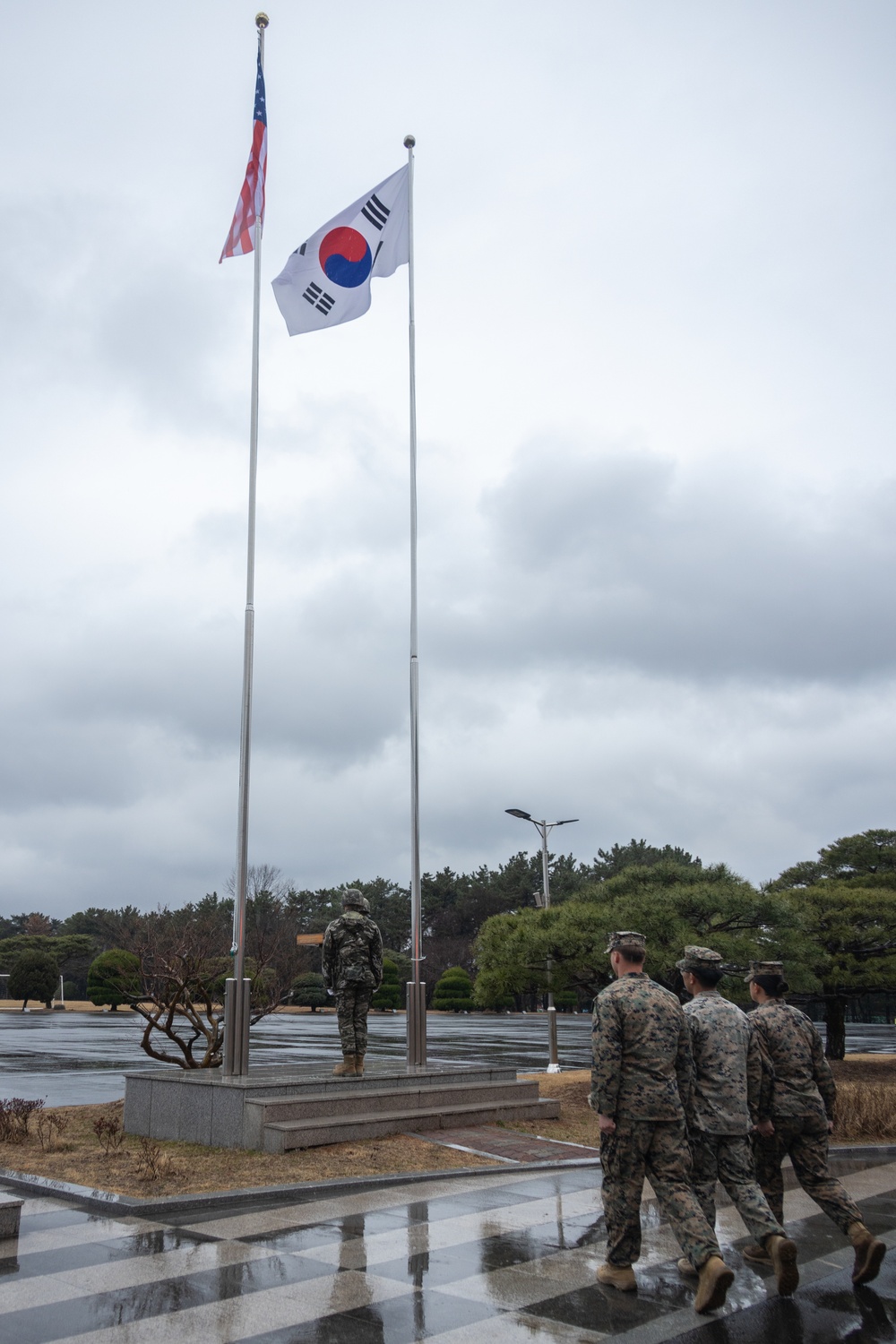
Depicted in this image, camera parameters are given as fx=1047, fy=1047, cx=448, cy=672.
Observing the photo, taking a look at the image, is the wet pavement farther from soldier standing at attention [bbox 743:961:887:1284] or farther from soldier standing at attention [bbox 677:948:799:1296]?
soldier standing at attention [bbox 677:948:799:1296]

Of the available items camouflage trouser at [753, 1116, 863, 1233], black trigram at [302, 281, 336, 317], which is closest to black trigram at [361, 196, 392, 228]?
black trigram at [302, 281, 336, 317]

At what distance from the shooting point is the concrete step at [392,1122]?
30.4ft

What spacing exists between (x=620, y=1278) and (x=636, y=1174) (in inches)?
20.4

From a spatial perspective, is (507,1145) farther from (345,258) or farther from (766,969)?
(345,258)

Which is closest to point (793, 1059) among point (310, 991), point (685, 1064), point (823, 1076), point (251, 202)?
point (823, 1076)

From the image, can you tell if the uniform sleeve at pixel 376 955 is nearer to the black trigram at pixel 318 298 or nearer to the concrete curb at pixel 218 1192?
the concrete curb at pixel 218 1192

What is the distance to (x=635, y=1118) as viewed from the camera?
5.41 meters

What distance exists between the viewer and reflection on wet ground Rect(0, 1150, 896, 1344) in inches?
188

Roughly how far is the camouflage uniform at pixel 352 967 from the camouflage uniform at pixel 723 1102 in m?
5.28

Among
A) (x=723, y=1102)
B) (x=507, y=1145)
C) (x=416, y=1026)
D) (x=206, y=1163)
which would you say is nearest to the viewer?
(x=723, y=1102)

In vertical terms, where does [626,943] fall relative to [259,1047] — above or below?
above

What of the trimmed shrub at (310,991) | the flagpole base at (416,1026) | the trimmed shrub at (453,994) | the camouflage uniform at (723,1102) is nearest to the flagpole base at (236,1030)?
the flagpole base at (416,1026)

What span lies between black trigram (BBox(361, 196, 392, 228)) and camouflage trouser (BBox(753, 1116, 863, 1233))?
12734 mm

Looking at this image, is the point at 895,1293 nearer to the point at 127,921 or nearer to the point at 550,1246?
the point at 550,1246
